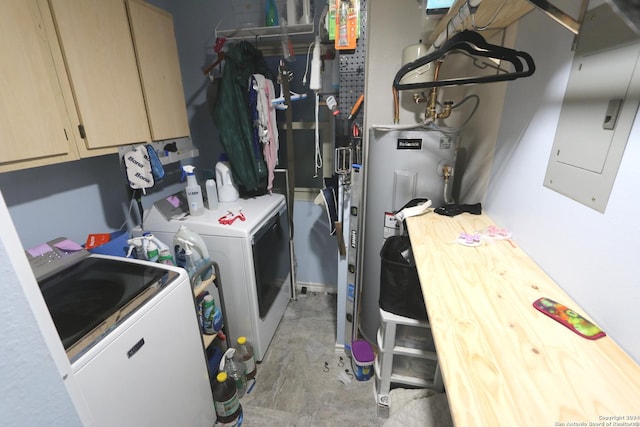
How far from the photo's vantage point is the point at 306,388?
1.63 metres

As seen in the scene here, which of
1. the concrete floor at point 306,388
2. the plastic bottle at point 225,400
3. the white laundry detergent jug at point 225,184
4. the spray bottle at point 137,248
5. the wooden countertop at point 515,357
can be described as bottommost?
the concrete floor at point 306,388

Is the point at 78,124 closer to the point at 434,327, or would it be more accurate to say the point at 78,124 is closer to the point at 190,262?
the point at 190,262

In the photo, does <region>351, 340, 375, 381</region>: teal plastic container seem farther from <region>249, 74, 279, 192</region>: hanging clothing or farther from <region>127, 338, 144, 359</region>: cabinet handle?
<region>249, 74, 279, 192</region>: hanging clothing

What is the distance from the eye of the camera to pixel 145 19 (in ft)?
4.54

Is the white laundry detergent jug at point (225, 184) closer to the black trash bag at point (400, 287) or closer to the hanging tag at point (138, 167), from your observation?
the hanging tag at point (138, 167)

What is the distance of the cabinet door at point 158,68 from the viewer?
1.36m

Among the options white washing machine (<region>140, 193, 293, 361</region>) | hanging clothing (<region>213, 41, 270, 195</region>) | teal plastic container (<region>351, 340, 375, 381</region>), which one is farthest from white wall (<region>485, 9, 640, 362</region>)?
hanging clothing (<region>213, 41, 270, 195</region>)

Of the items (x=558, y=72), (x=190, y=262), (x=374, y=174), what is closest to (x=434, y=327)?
(x=558, y=72)

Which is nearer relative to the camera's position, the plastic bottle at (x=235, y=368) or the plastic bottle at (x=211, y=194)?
the plastic bottle at (x=235, y=368)

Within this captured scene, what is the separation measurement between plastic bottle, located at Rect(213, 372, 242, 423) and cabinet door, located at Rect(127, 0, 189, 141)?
4.44ft

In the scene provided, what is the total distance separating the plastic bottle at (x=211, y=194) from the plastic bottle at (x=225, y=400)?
0.92m

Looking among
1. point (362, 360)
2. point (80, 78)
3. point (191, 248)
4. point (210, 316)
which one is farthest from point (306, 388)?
point (80, 78)

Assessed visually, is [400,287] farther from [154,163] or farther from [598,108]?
[154,163]

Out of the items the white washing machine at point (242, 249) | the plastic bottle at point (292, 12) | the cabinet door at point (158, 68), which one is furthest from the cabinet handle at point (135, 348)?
the plastic bottle at point (292, 12)
